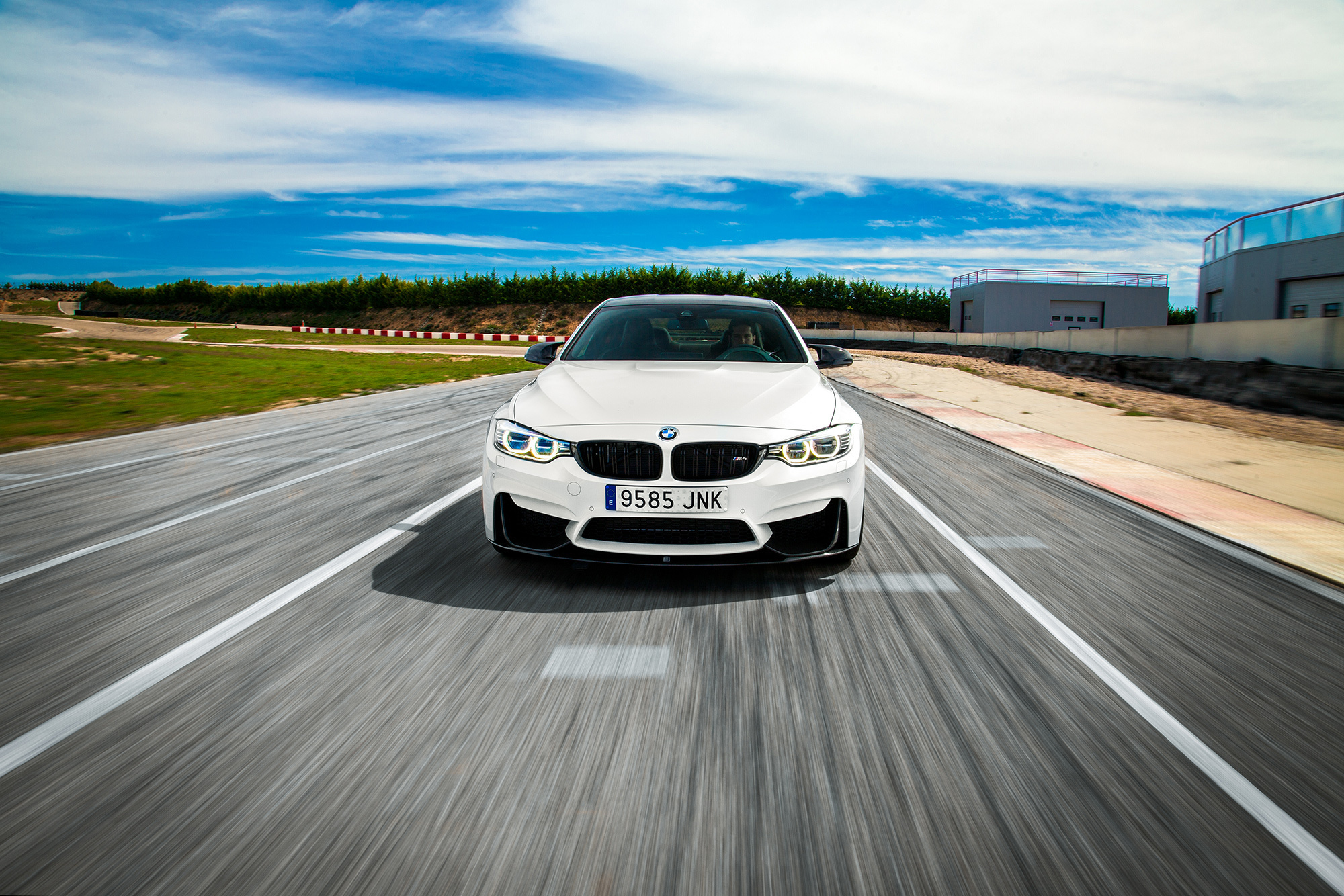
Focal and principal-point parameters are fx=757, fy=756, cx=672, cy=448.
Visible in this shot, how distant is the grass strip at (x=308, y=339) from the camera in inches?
1384

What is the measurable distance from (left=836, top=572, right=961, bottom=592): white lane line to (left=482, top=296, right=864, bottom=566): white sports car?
0.20m

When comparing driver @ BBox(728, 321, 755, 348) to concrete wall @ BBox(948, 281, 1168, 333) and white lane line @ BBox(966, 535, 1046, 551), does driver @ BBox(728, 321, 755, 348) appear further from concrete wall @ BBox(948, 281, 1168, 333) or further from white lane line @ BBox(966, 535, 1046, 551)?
concrete wall @ BBox(948, 281, 1168, 333)

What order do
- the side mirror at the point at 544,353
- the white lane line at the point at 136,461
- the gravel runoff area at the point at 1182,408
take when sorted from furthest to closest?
the gravel runoff area at the point at 1182,408
the white lane line at the point at 136,461
the side mirror at the point at 544,353

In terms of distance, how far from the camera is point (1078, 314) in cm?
6525

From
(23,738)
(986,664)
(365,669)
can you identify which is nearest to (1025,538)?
(986,664)

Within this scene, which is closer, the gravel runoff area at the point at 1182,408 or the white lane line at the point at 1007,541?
the white lane line at the point at 1007,541

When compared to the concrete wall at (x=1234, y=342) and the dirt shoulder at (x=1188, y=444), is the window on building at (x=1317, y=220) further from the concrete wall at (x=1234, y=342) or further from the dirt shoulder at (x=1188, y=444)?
the dirt shoulder at (x=1188, y=444)

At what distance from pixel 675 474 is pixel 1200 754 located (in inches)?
84.7

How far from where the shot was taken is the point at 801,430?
3.72 m

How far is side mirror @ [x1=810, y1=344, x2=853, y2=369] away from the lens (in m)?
5.18

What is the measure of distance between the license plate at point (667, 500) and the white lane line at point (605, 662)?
668mm

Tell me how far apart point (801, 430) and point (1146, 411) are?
450 inches

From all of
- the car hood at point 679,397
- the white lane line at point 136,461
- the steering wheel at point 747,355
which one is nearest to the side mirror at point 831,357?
the steering wheel at point 747,355

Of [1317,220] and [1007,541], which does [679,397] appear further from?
[1317,220]
